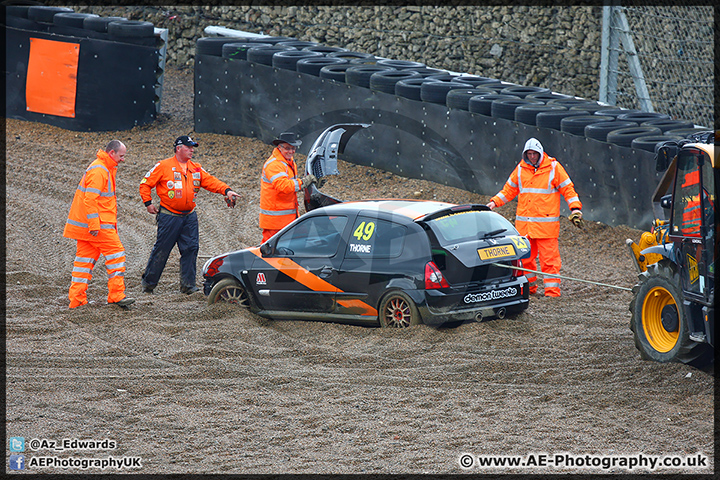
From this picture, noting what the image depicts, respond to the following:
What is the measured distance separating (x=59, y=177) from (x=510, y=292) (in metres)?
11.0

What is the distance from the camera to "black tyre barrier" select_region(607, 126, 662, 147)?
13375 mm

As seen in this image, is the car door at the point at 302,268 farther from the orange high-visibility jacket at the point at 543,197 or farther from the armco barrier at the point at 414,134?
the armco barrier at the point at 414,134

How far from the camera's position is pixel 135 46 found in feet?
62.1

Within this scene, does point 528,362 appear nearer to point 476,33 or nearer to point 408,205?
point 408,205

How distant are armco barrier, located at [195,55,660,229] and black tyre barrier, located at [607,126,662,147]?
11 centimetres

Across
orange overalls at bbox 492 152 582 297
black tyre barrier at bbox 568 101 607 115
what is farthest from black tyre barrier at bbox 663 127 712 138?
orange overalls at bbox 492 152 582 297

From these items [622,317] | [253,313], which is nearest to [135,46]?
[253,313]

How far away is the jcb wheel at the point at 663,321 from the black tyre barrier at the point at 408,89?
8132 mm

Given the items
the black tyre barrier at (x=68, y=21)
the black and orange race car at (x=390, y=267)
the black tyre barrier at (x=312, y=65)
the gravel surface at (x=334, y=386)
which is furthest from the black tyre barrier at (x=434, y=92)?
the black tyre barrier at (x=68, y=21)

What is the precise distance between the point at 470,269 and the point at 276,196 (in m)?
3.63

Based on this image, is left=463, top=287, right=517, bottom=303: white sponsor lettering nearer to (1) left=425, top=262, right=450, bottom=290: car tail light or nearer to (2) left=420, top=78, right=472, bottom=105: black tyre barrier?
(1) left=425, top=262, right=450, bottom=290: car tail light

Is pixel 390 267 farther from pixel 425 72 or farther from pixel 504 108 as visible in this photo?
pixel 425 72

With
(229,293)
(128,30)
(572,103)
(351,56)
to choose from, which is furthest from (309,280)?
(128,30)

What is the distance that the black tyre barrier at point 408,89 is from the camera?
15.9 meters
